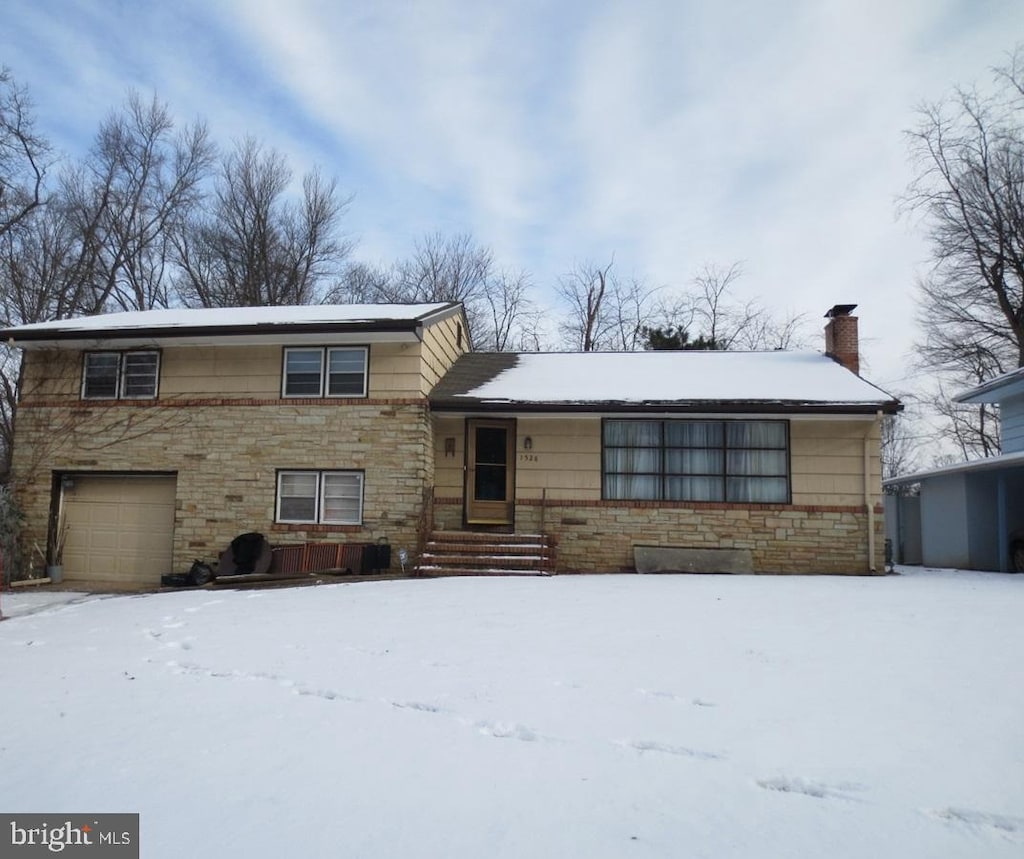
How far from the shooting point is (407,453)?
12.4 metres

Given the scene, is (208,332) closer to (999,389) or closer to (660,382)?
(660,382)

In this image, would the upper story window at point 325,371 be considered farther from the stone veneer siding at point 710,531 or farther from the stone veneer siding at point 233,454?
the stone veneer siding at point 710,531

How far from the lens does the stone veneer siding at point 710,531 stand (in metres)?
12.1

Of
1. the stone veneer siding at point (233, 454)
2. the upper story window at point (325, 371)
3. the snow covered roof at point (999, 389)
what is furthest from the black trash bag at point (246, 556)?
the snow covered roof at point (999, 389)

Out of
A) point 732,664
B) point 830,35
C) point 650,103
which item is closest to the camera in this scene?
point 732,664

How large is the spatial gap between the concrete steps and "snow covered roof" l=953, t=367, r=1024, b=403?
1154 cm

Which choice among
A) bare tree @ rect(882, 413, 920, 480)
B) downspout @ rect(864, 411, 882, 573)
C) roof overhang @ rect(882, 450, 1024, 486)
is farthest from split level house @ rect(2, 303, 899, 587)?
bare tree @ rect(882, 413, 920, 480)

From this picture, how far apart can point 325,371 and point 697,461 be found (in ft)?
23.5

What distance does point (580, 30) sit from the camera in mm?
10023

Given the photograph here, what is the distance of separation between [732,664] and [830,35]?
903 cm

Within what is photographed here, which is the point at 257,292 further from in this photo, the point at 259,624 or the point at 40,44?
the point at 259,624

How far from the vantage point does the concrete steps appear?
11.4 m

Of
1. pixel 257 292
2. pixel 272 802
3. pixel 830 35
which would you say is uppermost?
pixel 257 292

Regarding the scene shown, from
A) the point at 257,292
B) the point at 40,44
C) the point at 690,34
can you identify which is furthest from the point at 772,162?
the point at 257,292
